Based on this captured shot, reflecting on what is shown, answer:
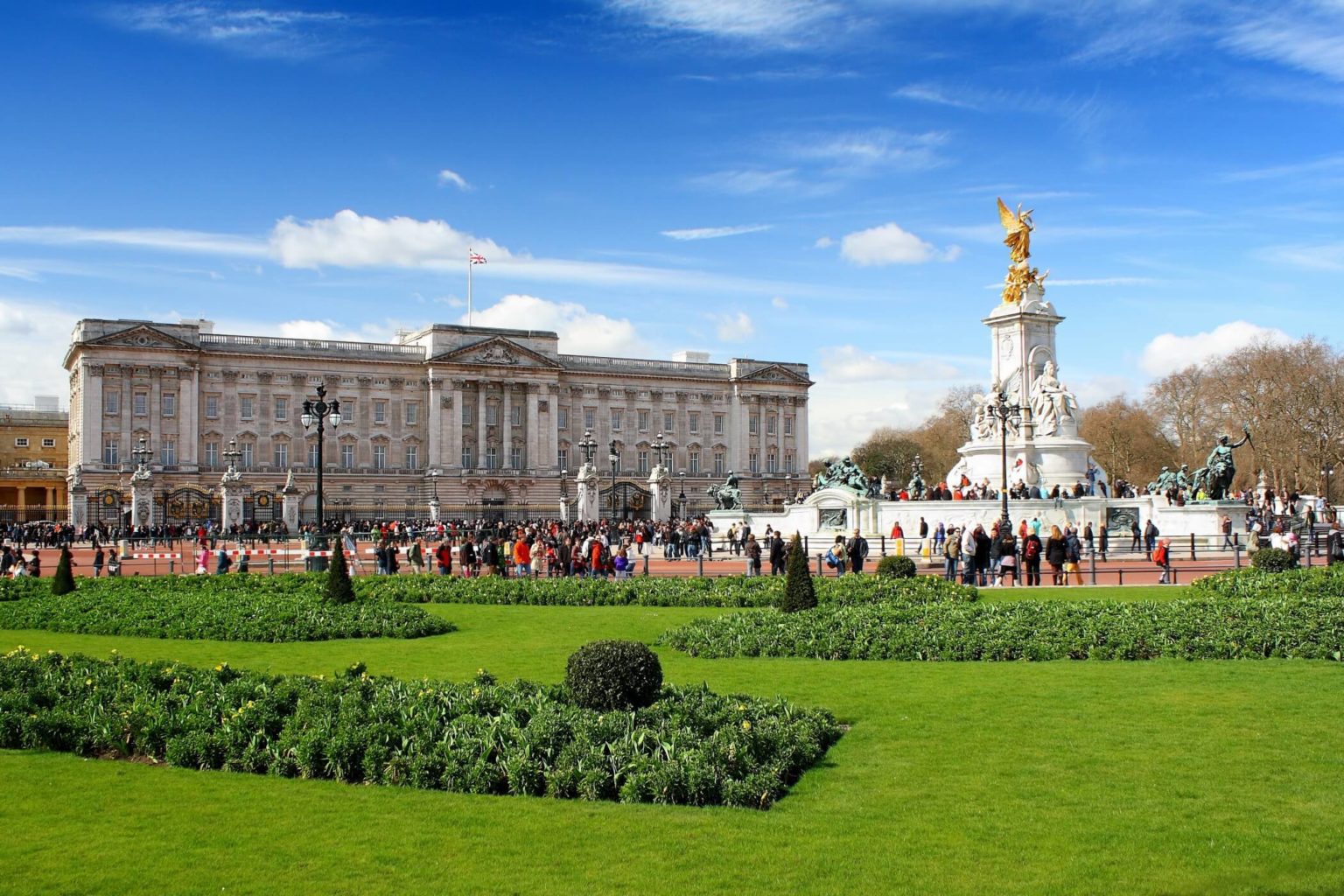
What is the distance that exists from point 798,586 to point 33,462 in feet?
318

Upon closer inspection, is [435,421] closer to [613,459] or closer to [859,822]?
[613,459]

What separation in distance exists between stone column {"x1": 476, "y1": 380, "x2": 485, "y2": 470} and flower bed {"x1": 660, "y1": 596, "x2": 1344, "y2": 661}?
3036 inches

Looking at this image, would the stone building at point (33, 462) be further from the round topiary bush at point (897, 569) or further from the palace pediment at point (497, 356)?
the round topiary bush at point (897, 569)

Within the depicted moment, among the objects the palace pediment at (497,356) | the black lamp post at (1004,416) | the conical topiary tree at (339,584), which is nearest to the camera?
the conical topiary tree at (339,584)

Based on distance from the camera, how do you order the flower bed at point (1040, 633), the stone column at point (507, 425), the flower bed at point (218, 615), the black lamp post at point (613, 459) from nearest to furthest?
1. the flower bed at point (1040, 633)
2. the flower bed at point (218, 615)
3. the black lamp post at point (613, 459)
4. the stone column at point (507, 425)

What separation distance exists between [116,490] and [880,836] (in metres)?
81.6

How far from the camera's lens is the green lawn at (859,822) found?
7605 millimetres

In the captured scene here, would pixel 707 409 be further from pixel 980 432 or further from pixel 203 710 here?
pixel 203 710

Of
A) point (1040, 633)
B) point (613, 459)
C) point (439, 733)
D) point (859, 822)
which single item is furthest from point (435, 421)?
point (859, 822)

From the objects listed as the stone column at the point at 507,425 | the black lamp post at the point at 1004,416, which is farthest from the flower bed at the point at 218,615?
the stone column at the point at 507,425

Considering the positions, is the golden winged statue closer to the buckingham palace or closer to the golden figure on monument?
the golden figure on monument

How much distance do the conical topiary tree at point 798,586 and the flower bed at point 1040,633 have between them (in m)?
0.91

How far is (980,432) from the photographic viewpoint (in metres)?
45.9

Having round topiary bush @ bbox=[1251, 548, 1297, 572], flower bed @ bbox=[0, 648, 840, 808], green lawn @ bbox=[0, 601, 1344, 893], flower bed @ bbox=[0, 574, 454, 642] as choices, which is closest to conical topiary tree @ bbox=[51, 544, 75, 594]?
flower bed @ bbox=[0, 574, 454, 642]
